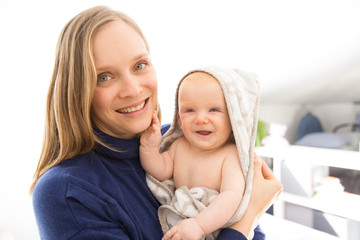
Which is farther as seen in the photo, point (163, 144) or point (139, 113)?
point (163, 144)

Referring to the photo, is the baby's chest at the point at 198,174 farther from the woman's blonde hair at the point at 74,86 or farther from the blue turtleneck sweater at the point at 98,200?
the woman's blonde hair at the point at 74,86

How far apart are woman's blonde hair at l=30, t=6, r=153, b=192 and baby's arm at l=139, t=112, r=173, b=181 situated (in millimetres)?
185

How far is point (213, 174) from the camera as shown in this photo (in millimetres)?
986

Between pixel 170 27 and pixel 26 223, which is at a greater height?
pixel 170 27

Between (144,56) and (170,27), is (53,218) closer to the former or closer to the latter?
(144,56)

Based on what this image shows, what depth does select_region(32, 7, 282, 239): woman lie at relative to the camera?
0.76 meters

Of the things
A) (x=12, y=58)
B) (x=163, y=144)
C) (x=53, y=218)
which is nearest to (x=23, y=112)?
(x=12, y=58)

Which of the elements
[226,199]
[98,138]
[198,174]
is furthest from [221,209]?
[98,138]

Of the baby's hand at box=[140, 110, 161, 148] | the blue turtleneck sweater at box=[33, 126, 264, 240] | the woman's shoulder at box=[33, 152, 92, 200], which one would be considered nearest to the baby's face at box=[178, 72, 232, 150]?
the baby's hand at box=[140, 110, 161, 148]

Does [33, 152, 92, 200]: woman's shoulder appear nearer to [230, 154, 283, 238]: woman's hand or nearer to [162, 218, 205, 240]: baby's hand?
[162, 218, 205, 240]: baby's hand

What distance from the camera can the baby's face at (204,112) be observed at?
978 millimetres

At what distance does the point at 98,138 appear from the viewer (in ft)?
3.05

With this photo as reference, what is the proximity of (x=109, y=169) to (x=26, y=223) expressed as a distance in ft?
3.63

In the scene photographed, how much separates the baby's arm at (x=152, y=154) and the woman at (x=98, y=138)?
0.13ft
